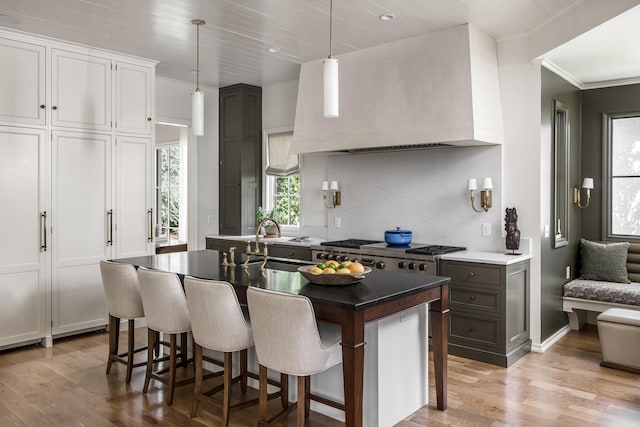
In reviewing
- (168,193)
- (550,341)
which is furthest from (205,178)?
(550,341)

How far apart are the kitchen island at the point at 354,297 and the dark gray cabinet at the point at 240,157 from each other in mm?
2530

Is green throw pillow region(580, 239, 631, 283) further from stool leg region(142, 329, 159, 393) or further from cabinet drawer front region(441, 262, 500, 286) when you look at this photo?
stool leg region(142, 329, 159, 393)

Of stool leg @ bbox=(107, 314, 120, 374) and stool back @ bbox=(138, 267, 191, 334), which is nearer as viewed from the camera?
stool back @ bbox=(138, 267, 191, 334)

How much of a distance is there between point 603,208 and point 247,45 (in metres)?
4.08

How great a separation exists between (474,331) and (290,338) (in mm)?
2249

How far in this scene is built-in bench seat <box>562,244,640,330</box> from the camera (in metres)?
4.58

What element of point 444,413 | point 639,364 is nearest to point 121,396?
point 444,413

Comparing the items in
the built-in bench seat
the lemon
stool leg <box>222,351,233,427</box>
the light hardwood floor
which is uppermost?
the lemon

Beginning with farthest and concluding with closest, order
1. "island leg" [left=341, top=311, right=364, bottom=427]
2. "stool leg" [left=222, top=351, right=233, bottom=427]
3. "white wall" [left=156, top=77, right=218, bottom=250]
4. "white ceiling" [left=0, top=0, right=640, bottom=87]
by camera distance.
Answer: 1. "white wall" [left=156, top=77, right=218, bottom=250]
2. "white ceiling" [left=0, top=0, right=640, bottom=87]
3. "stool leg" [left=222, top=351, right=233, bottom=427]
4. "island leg" [left=341, top=311, right=364, bottom=427]

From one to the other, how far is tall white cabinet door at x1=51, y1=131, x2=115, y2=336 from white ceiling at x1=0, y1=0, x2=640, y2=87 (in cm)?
105

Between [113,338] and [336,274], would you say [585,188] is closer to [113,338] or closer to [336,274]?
[336,274]

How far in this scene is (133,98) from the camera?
5.25 m

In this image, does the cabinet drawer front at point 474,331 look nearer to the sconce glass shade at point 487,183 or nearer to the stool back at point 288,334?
the sconce glass shade at point 487,183

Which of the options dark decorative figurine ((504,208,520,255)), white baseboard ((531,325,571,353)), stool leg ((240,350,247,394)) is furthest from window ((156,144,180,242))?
white baseboard ((531,325,571,353))
